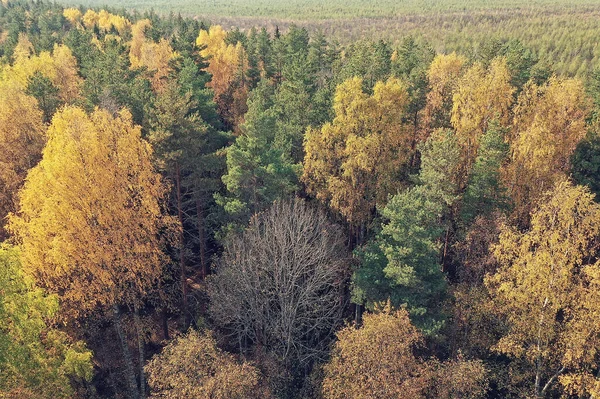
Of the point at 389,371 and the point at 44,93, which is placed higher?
the point at 44,93

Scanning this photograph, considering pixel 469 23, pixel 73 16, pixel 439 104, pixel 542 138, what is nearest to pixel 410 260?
pixel 542 138

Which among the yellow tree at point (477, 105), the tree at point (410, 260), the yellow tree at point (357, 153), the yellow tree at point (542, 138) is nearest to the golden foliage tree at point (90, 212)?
the yellow tree at point (357, 153)

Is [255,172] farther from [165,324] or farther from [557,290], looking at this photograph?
[557,290]

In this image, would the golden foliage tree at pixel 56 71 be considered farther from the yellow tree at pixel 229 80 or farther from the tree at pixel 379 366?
the tree at pixel 379 366

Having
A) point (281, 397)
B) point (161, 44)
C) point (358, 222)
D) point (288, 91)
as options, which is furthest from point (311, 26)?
point (281, 397)

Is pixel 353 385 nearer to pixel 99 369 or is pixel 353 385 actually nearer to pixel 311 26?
pixel 99 369

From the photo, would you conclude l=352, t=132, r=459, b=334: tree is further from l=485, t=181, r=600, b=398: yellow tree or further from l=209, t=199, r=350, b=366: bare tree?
l=485, t=181, r=600, b=398: yellow tree
